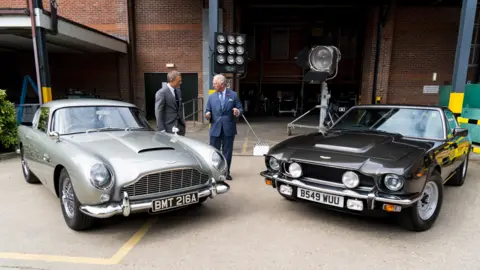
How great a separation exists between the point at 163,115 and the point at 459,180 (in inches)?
201

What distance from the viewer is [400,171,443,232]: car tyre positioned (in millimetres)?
3123

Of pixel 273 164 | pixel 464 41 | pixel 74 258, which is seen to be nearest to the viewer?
pixel 74 258

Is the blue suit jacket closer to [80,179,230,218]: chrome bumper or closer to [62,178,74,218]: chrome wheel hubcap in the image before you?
[80,179,230,218]: chrome bumper

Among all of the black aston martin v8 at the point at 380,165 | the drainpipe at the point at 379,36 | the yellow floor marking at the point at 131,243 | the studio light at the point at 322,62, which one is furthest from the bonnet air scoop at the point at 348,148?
the drainpipe at the point at 379,36

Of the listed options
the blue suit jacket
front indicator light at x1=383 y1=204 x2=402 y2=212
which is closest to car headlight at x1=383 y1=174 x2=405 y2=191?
front indicator light at x1=383 y1=204 x2=402 y2=212

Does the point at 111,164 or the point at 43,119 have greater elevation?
the point at 43,119

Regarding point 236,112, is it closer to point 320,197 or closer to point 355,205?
point 320,197

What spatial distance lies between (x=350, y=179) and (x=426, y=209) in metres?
1.10

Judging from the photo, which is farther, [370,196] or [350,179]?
[350,179]

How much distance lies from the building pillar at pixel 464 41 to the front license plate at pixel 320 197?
660cm

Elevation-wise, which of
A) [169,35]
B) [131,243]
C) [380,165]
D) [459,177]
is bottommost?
[131,243]

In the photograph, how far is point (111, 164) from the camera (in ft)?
9.93

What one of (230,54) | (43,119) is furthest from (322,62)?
(43,119)

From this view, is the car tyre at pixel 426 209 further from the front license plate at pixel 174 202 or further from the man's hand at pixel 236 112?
the man's hand at pixel 236 112
